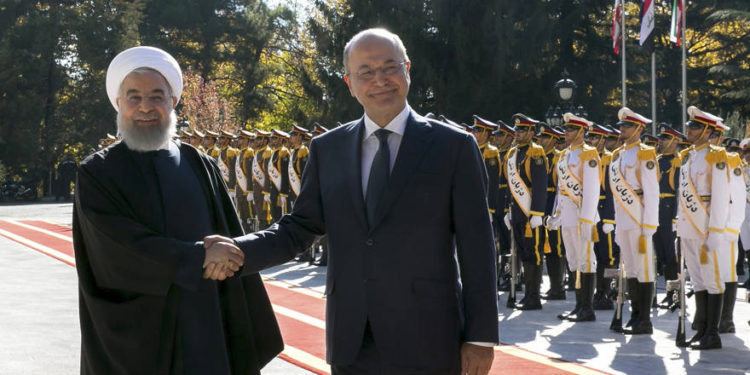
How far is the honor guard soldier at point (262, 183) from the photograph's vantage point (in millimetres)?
19953

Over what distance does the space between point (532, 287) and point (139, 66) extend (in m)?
8.29

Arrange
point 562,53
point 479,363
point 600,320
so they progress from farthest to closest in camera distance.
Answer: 1. point 562,53
2. point 600,320
3. point 479,363

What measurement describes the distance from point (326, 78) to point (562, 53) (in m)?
7.87

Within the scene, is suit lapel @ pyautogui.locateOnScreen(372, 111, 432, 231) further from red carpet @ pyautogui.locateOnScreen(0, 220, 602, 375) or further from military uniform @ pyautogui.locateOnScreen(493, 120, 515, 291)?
military uniform @ pyautogui.locateOnScreen(493, 120, 515, 291)

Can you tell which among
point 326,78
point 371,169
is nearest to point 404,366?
point 371,169

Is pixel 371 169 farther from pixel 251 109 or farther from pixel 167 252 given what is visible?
pixel 251 109

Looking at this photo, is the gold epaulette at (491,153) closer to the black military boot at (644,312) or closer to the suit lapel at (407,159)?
the black military boot at (644,312)

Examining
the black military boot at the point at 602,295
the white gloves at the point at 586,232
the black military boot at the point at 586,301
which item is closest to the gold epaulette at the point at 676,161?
the black military boot at the point at 602,295

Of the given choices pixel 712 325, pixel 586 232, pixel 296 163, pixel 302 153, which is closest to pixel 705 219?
pixel 712 325

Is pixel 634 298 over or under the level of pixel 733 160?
under

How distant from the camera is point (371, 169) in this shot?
3945mm

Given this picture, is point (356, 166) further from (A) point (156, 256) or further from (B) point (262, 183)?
(B) point (262, 183)

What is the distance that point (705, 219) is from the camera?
935cm

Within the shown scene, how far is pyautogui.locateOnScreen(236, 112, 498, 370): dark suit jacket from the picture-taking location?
3787mm
